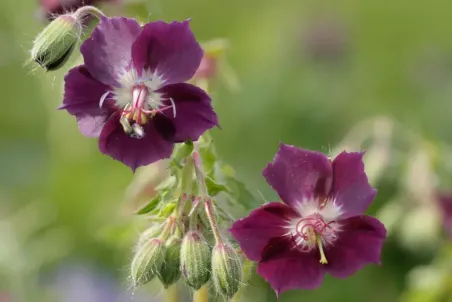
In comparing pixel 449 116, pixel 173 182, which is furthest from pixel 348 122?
pixel 173 182

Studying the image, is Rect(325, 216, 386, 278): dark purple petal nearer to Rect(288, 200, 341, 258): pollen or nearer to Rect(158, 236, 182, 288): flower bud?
Rect(288, 200, 341, 258): pollen

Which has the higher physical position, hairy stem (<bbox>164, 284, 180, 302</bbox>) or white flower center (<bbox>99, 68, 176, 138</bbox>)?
white flower center (<bbox>99, 68, 176, 138</bbox>)

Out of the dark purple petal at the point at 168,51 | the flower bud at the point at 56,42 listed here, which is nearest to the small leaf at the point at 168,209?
the dark purple petal at the point at 168,51

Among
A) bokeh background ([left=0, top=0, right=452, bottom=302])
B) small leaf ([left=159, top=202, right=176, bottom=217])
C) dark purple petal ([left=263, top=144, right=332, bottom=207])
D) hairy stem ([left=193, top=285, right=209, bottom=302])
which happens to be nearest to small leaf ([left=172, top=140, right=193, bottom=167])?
small leaf ([left=159, top=202, right=176, bottom=217])

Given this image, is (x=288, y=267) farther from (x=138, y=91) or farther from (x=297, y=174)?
(x=138, y=91)

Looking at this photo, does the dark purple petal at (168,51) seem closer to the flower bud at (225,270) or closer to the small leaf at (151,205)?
the small leaf at (151,205)

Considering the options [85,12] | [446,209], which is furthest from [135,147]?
[446,209]
